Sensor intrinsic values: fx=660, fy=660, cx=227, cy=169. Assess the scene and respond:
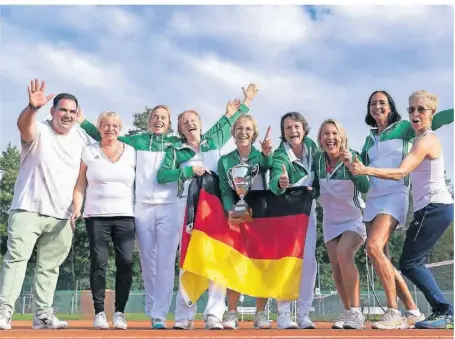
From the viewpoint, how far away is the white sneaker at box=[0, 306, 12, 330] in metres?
6.34

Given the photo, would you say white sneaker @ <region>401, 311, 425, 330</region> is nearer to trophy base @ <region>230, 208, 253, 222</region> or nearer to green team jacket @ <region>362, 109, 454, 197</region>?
green team jacket @ <region>362, 109, 454, 197</region>

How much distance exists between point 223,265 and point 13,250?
2116mm

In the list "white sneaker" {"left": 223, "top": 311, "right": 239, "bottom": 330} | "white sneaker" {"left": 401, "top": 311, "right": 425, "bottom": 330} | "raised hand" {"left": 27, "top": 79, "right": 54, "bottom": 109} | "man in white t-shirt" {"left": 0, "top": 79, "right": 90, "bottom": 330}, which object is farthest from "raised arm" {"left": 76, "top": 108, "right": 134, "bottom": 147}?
"white sneaker" {"left": 401, "top": 311, "right": 425, "bottom": 330}

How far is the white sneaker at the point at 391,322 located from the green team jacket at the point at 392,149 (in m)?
1.15

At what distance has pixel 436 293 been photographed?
21.2 feet

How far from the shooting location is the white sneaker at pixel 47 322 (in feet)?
22.1

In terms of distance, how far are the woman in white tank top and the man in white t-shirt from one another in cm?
346

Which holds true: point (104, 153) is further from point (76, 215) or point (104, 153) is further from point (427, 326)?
point (427, 326)

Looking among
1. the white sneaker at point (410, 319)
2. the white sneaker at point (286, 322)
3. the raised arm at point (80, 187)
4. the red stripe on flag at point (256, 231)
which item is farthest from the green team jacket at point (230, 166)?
the white sneaker at point (410, 319)

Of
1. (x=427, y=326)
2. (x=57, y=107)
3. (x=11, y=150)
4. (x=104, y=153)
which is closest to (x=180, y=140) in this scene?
(x=104, y=153)

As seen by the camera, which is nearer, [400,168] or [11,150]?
[400,168]

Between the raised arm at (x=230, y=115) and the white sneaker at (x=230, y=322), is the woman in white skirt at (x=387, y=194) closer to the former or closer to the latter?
the white sneaker at (x=230, y=322)

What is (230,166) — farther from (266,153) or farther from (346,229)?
(346,229)

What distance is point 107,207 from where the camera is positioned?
6.55m
